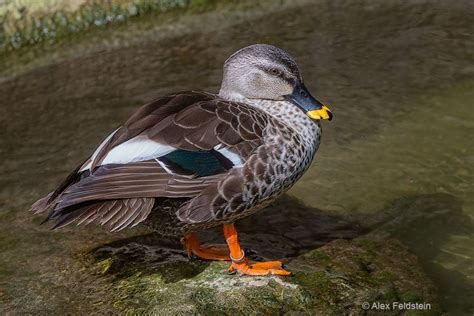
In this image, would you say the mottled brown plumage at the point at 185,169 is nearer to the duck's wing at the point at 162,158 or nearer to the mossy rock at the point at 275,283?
the duck's wing at the point at 162,158

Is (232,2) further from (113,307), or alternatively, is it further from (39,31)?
(113,307)

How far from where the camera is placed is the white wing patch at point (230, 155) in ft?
12.8

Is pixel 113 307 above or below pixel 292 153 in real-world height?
below

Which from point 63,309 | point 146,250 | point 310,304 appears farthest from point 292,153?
point 63,309

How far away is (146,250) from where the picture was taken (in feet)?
14.9

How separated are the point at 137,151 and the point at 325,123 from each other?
7.69 feet

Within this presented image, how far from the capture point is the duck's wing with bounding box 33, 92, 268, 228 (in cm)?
376

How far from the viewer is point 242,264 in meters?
4.19

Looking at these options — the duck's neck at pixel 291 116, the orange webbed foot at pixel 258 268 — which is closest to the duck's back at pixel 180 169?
the duck's neck at pixel 291 116

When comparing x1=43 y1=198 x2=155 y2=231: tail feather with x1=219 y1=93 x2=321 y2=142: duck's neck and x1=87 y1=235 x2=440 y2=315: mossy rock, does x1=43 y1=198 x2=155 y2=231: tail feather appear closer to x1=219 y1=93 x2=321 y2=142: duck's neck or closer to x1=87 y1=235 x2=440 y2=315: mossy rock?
x1=87 y1=235 x2=440 y2=315: mossy rock

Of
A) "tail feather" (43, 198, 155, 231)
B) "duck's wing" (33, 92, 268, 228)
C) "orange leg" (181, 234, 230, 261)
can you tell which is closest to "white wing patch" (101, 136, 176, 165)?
"duck's wing" (33, 92, 268, 228)

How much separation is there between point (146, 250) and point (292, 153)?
1.06 metres

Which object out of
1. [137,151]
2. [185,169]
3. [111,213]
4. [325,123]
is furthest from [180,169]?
[325,123]

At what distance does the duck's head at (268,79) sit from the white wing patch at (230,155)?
57 cm
